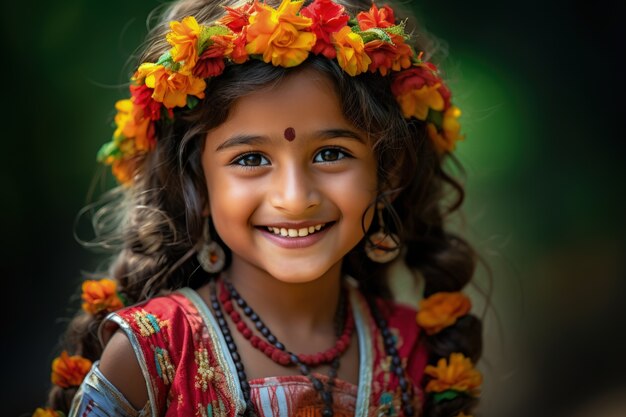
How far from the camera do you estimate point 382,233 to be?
280cm

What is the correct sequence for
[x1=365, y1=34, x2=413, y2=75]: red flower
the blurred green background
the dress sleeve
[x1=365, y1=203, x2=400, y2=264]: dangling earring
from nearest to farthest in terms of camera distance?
the dress sleeve < [x1=365, y1=34, x2=413, y2=75]: red flower < [x1=365, y1=203, x2=400, y2=264]: dangling earring < the blurred green background

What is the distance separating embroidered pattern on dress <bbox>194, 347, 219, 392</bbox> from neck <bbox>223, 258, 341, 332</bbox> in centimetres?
25

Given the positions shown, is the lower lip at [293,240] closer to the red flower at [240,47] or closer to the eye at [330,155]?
the eye at [330,155]

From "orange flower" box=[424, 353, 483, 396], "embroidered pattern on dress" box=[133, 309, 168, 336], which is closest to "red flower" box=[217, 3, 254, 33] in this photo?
"embroidered pattern on dress" box=[133, 309, 168, 336]

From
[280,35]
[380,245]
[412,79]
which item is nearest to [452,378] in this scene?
[380,245]

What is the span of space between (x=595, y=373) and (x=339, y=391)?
2210 millimetres

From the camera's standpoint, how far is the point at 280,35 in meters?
2.32

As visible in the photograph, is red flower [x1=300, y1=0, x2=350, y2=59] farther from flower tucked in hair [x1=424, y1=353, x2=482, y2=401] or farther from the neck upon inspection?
flower tucked in hair [x1=424, y1=353, x2=482, y2=401]

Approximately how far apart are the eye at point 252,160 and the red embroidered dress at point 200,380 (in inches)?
17.4

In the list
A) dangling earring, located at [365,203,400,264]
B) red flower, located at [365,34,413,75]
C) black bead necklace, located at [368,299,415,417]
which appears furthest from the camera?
dangling earring, located at [365,203,400,264]

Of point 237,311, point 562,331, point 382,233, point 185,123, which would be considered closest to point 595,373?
point 562,331

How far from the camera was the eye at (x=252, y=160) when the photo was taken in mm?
2443

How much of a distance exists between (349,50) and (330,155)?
0.29 meters

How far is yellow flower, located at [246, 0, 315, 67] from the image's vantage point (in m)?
2.32
